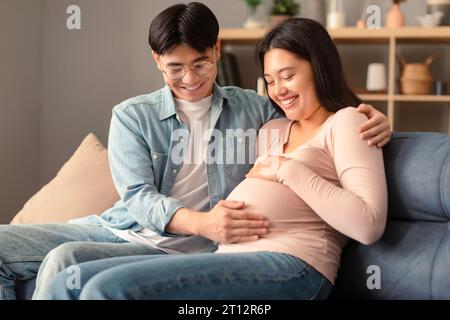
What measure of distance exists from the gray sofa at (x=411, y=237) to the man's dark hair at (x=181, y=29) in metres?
0.52

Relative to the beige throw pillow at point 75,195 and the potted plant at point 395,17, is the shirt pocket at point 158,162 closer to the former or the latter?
the beige throw pillow at point 75,195

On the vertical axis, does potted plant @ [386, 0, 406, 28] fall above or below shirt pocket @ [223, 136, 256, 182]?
above

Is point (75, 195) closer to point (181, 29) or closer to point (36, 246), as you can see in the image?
point (36, 246)

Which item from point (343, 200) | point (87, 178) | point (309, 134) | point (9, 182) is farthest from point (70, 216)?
point (343, 200)

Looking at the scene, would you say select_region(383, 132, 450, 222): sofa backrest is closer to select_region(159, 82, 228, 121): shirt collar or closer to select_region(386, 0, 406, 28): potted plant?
select_region(159, 82, 228, 121): shirt collar

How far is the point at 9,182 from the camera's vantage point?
11.6ft

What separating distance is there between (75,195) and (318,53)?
1460mm

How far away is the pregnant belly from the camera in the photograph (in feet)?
5.33

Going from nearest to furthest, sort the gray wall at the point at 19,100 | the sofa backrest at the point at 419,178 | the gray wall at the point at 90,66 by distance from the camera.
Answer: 1. the sofa backrest at the point at 419,178
2. the gray wall at the point at 19,100
3. the gray wall at the point at 90,66

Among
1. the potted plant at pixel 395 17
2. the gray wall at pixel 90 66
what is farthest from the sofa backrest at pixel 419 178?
the gray wall at pixel 90 66

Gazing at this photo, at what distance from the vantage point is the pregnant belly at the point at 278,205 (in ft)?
5.33

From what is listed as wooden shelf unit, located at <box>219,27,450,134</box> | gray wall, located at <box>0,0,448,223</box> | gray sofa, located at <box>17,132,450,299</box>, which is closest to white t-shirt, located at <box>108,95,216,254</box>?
gray sofa, located at <box>17,132,450,299</box>

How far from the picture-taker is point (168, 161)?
186 centimetres

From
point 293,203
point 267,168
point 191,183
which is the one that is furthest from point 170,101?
point 293,203
